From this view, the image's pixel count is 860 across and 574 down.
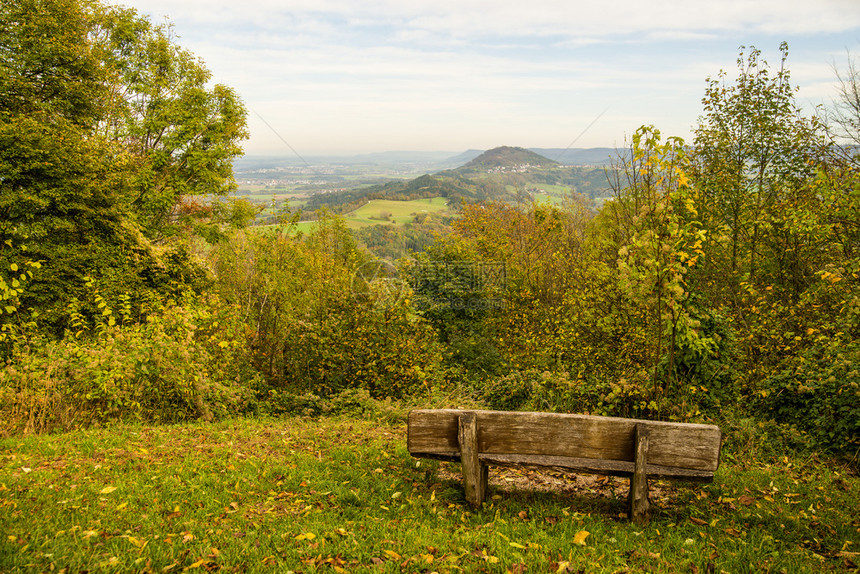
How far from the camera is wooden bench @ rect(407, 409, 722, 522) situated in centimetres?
372

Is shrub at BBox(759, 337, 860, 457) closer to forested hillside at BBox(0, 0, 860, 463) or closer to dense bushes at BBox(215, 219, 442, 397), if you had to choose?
forested hillside at BBox(0, 0, 860, 463)

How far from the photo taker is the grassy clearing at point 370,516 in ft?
10.9

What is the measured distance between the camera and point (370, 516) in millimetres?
4102

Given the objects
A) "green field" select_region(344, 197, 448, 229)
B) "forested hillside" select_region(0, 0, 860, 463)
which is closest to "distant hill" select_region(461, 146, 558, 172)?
"green field" select_region(344, 197, 448, 229)

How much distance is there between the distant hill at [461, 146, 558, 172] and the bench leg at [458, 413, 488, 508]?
5406 centimetres

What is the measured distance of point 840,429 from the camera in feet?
19.2

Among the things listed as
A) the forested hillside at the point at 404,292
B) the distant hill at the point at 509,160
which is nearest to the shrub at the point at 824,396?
the forested hillside at the point at 404,292

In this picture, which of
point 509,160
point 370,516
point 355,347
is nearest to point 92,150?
point 355,347

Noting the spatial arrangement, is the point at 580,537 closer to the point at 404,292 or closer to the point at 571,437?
the point at 571,437

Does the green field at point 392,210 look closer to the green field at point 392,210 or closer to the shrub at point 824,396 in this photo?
the green field at point 392,210

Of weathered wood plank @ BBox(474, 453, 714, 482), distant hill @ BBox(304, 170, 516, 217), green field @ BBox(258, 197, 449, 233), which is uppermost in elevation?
distant hill @ BBox(304, 170, 516, 217)

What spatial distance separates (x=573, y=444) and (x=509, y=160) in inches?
2740

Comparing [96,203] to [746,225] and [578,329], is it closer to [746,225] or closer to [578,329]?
[578,329]

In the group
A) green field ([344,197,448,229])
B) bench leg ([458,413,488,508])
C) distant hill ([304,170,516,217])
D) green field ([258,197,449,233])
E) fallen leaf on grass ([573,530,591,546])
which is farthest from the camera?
distant hill ([304,170,516,217])
